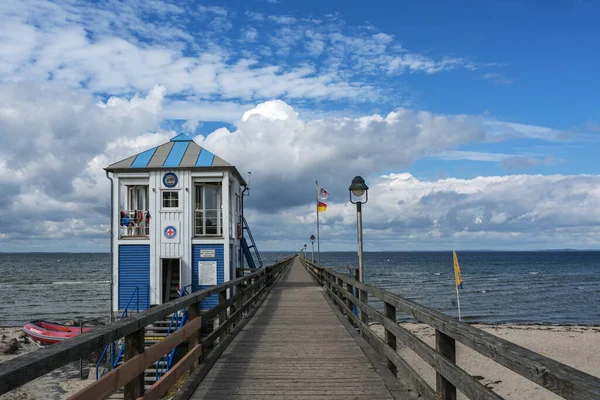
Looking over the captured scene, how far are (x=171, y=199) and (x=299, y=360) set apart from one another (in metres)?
11.9

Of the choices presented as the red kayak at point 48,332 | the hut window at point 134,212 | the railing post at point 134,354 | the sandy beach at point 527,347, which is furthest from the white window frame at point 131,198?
the railing post at point 134,354

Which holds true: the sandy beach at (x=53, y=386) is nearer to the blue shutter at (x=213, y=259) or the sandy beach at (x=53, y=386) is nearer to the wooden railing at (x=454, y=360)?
the blue shutter at (x=213, y=259)

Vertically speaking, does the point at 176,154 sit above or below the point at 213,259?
above

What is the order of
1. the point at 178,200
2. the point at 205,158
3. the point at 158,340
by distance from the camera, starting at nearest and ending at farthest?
the point at 158,340 < the point at 178,200 < the point at 205,158

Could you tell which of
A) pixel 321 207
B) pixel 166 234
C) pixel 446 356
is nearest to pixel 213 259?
pixel 166 234

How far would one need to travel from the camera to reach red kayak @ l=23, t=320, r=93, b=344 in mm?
23312

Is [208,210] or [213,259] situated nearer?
[213,259]

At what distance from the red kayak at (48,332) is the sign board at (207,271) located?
8.94m

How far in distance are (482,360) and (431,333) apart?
560cm

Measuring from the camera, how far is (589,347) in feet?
72.1

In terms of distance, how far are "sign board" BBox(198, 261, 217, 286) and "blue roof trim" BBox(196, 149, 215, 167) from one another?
3.29 meters

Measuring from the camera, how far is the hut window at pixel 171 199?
698 inches

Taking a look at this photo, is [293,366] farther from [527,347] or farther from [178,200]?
[527,347]

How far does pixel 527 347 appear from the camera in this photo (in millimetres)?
22688
